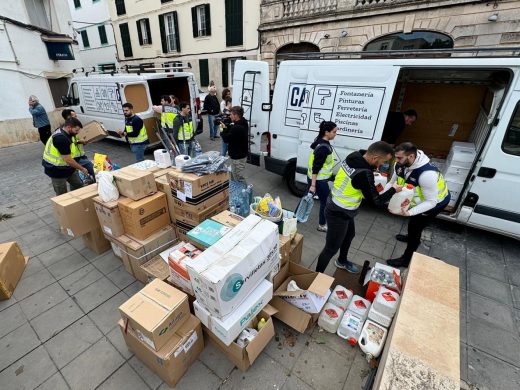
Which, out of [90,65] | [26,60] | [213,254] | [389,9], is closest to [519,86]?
[213,254]

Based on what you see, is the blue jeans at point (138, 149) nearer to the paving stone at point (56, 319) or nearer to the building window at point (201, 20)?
the paving stone at point (56, 319)

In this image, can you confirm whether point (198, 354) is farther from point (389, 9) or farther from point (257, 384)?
point (389, 9)

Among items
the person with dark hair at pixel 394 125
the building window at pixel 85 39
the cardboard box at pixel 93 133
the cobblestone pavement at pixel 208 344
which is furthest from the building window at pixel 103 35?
the person with dark hair at pixel 394 125

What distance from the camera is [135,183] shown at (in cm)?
324

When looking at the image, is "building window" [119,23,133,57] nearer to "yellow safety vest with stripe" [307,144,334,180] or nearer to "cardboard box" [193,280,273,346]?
"yellow safety vest with stripe" [307,144,334,180]

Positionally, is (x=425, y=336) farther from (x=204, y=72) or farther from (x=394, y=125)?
(x=204, y=72)

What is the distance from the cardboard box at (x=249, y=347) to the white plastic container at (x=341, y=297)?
745mm

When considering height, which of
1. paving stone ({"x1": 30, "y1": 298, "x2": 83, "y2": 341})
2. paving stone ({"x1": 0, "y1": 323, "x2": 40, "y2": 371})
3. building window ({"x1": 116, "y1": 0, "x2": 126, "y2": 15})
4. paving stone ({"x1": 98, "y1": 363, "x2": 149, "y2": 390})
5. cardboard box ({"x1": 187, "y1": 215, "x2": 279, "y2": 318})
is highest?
building window ({"x1": 116, "y1": 0, "x2": 126, "y2": 15})

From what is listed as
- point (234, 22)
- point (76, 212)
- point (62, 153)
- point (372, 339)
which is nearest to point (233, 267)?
point (372, 339)

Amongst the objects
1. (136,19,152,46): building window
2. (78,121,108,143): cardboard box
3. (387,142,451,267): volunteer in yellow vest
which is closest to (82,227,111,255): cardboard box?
(78,121,108,143): cardboard box

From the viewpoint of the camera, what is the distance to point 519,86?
10.5ft

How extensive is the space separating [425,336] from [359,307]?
0.89 m

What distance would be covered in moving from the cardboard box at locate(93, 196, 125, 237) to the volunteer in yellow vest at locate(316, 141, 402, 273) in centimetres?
267

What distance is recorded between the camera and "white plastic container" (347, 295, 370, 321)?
2768 mm
